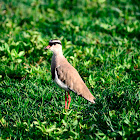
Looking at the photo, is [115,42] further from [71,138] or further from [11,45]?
[71,138]

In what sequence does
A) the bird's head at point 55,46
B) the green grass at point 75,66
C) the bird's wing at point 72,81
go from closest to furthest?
1. the green grass at point 75,66
2. the bird's wing at point 72,81
3. the bird's head at point 55,46

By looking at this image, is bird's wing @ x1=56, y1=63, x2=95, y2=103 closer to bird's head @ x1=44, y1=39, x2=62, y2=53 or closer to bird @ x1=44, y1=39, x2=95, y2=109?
bird @ x1=44, y1=39, x2=95, y2=109

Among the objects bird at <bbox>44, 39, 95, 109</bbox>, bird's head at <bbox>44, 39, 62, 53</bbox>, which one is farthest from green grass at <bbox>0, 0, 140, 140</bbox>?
bird's head at <bbox>44, 39, 62, 53</bbox>

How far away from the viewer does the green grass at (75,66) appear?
10.8 ft

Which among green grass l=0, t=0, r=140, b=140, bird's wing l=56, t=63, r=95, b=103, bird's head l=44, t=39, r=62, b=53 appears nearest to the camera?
green grass l=0, t=0, r=140, b=140

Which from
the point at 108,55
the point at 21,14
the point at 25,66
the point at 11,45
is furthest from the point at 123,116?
the point at 21,14

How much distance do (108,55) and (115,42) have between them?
2.50 ft

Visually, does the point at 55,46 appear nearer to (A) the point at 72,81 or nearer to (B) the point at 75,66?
(A) the point at 72,81

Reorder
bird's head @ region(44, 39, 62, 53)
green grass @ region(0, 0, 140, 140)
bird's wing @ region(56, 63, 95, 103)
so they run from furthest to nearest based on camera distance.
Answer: bird's head @ region(44, 39, 62, 53), bird's wing @ region(56, 63, 95, 103), green grass @ region(0, 0, 140, 140)

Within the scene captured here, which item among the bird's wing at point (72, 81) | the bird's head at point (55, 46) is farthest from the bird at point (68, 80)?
the bird's head at point (55, 46)

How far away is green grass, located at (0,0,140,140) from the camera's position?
10.8 ft

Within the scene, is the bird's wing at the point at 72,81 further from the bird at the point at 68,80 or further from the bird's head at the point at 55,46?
the bird's head at the point at 55,46

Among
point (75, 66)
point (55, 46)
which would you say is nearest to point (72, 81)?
point (55, 46)

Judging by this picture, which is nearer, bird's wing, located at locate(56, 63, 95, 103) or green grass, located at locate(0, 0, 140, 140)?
A: green grass, located at locate(0, 0, 140, 140)
